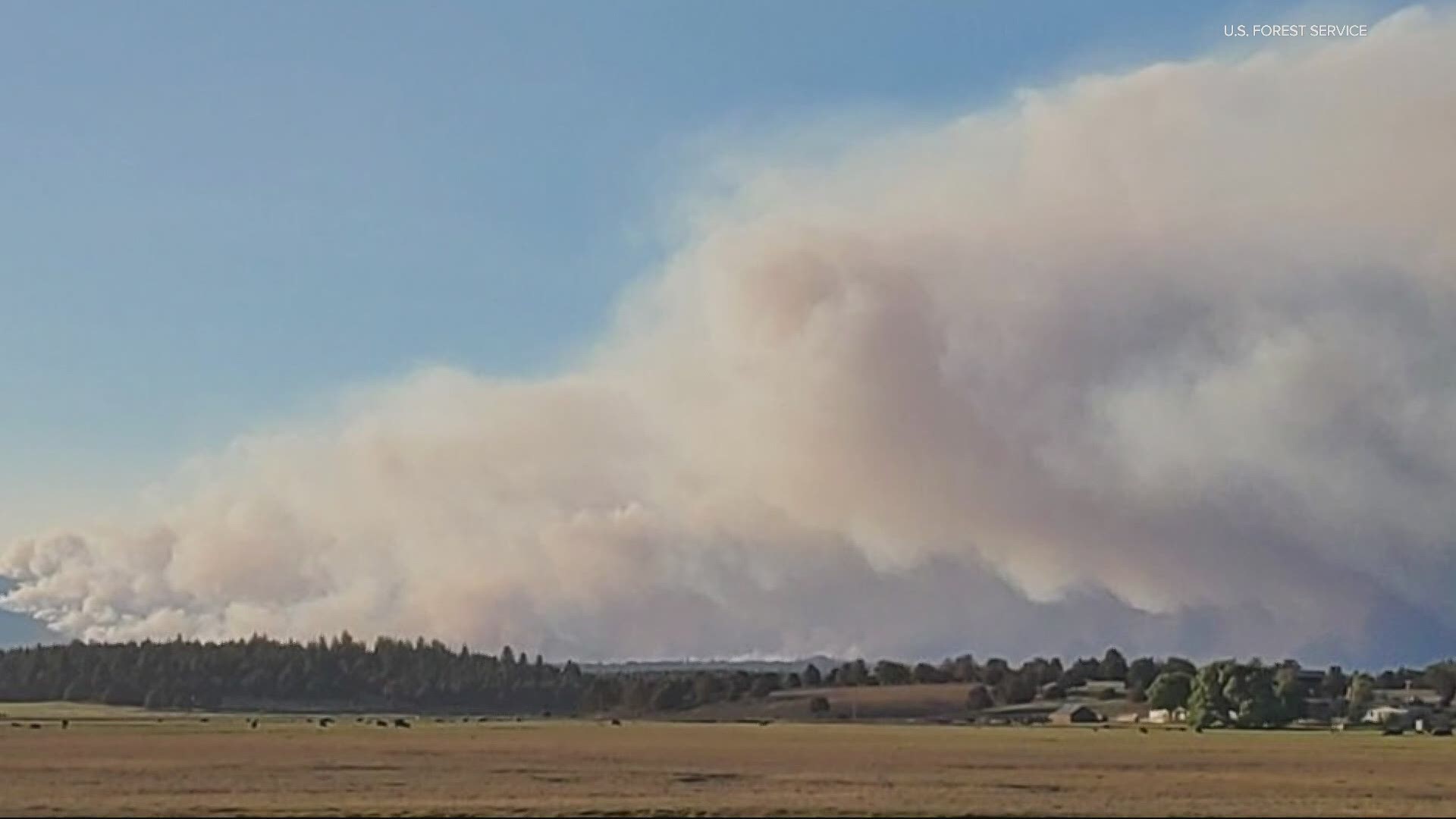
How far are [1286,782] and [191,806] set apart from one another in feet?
147

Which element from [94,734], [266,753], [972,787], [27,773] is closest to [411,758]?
[266,753]

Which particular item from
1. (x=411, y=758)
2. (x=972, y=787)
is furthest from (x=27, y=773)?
(x=972, y=787)

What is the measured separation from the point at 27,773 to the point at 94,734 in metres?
82.8

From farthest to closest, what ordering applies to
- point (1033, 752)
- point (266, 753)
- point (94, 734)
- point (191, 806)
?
1. point (94, 734)
2. point (1033, 752)
3. point (266, 753)
4. point (191, 806)

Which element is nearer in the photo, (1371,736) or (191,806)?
(191,806)

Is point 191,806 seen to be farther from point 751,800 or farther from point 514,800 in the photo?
point 751,800

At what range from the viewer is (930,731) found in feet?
642

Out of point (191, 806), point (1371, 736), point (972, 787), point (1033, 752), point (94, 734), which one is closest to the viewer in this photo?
point (191, 806)

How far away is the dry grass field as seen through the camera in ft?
210

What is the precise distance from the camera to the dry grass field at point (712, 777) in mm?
64125

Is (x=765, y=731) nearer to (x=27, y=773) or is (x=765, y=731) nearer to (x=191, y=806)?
(x=27, y=773)

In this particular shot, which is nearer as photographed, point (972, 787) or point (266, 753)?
point (972, 787)

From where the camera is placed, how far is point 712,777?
85.0 m

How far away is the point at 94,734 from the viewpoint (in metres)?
167
